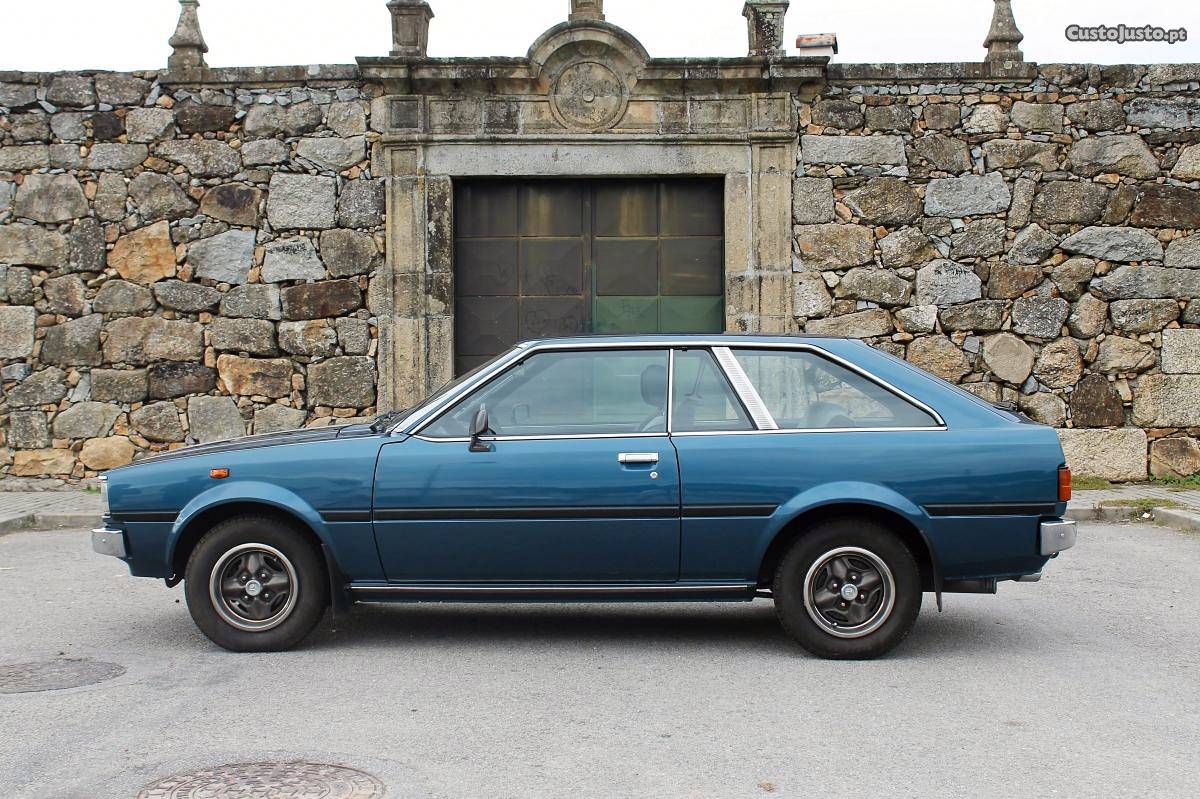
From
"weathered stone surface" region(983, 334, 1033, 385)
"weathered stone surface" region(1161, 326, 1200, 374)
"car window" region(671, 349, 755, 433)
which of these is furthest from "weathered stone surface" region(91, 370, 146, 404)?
"weathered stone surface" region(1161, 326, 1200, 374)

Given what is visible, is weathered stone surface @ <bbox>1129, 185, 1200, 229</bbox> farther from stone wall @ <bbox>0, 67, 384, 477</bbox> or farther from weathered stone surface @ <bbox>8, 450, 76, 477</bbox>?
weathered stone surface @ <bbox>8, 450, 76, 477</bbox>

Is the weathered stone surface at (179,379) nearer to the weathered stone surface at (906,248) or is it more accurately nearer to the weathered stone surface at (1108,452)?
the weathered stone surface at (906,248)

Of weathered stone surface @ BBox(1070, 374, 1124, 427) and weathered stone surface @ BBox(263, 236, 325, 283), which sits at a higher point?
weathered stone surface @ BBox(263, 236, 325, 283)

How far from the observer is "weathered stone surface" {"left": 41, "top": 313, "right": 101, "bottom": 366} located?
1304cm

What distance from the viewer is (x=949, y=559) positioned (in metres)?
6.23

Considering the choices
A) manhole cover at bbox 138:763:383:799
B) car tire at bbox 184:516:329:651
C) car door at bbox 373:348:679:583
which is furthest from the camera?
car tire at bbox 184:516:329:651

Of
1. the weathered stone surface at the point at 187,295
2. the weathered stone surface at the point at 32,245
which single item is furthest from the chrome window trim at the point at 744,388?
the weathered stone surface at the point at 32,245

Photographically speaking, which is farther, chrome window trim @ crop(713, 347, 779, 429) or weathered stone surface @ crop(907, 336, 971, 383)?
weathered stone surface @ crop(907, 336, 971, 383)

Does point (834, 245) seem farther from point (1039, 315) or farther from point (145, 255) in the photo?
point (145, 255)

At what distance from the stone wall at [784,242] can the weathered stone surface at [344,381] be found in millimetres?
20

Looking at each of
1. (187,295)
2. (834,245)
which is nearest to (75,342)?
(187,295)

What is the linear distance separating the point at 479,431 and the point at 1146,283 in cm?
905

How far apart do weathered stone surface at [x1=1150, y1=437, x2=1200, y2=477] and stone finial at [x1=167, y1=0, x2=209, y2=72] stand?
33.3 feet

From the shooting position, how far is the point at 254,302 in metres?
13.0
